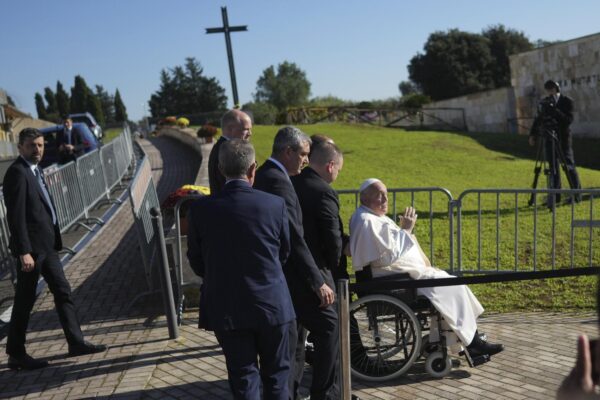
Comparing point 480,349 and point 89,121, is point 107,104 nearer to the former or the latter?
point 89,121

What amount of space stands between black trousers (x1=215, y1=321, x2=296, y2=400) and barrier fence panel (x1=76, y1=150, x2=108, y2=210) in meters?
9.27

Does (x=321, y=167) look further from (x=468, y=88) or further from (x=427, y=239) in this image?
(x=468, y=88)

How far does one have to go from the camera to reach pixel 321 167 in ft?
14.7

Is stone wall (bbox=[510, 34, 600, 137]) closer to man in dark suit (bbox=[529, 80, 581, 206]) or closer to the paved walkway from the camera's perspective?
man in dark suit (bbox=[529, 80, 581, 206])

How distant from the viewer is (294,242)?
3.93 m

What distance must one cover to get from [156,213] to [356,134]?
20.8 m

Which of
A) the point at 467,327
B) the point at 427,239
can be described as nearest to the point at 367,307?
the point at 467,327

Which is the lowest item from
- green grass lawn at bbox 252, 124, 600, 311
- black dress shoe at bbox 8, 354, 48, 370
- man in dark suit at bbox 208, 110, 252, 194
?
green grass lawn at bbox 252, 124, 600, 311

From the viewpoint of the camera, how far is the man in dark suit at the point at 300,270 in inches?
157

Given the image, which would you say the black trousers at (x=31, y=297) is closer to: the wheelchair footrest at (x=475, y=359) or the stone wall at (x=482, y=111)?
the wheelchair footrest at (x=475, y=359)

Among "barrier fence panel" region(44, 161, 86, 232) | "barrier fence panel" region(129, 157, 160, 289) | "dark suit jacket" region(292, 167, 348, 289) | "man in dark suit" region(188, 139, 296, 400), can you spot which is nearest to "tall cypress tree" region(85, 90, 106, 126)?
"barrier fence panel" region(44, 161, 86, 232)

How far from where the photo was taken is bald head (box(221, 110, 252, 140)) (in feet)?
16.9

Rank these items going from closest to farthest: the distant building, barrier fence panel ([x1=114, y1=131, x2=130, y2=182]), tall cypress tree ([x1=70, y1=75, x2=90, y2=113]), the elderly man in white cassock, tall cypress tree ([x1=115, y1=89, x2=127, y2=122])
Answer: the elderly man in white cassock < barrier fence panel ([x1=114, y1=131, x2=130, y2=182]) < the distant building < tall cypress tree ([x1=70, y1=75, x2=90, y2=113]) < tall cypress tree ([x1=115, y1=89, x2=127, y2=122])

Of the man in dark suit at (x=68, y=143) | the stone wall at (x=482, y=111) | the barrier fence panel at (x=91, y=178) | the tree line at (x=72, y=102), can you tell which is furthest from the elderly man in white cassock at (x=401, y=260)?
the tree line at (x=72, y=102)
